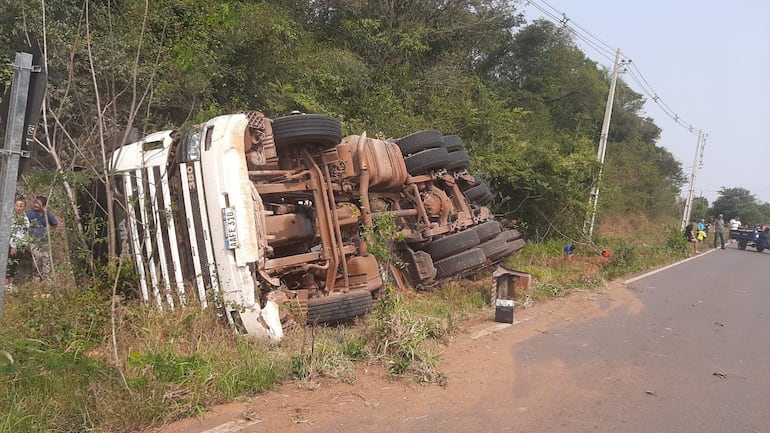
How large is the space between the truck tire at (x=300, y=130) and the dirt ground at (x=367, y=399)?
2.43m

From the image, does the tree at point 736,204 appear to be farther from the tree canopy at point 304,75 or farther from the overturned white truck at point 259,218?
the overturned white truck at point 259,218

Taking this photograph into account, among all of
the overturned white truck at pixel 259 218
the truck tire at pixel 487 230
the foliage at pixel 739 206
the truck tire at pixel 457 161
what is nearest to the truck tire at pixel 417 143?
the truck tire at pixel 457 161

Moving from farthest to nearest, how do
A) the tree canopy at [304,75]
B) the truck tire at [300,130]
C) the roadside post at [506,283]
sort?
the tree canopy at [304,75]
the roadside post at [506,283]
the truck tire at [300,130]

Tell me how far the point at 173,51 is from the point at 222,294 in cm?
653

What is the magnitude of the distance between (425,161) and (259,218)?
3.57 m

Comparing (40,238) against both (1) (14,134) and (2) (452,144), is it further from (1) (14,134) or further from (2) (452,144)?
(2) (452,144)

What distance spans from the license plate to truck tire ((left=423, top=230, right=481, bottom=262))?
3.52 m

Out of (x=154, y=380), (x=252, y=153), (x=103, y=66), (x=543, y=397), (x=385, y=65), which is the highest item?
(x=385, y=65)

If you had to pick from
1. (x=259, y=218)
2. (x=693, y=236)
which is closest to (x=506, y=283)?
(x=259, y=218)

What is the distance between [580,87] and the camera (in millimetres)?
30078

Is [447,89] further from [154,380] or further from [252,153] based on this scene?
[154,380]

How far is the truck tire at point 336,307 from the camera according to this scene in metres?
5.38

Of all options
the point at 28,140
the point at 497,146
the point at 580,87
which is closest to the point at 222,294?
the point at 28,140

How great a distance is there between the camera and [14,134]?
8.99 ft
